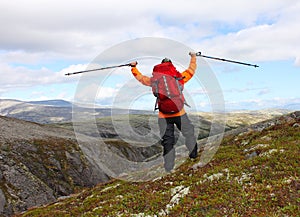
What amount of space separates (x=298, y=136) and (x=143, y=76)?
1236 centimetres

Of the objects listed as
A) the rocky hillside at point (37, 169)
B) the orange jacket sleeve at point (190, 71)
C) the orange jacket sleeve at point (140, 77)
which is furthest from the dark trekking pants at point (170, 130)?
the rocky hillside at point (37, 169)

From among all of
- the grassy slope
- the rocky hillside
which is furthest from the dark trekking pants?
the rocky hillside

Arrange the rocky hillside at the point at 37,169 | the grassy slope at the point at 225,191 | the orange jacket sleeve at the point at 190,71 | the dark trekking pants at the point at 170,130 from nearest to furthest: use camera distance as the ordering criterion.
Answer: the grassy slope at the point at 225,191 < the orange jacket sleeve at the point at 190,71 < the dark trekking pants at the point at 170,130 < the rocky hillside at the point at 37,169

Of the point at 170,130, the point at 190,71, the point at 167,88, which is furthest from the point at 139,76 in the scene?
the point at 170,130

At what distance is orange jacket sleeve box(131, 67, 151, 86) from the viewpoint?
17.2 m

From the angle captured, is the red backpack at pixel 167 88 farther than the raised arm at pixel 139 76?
No

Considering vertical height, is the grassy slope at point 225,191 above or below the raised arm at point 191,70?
below

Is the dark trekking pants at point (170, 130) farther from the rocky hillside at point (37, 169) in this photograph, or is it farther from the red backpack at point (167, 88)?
the rocky hillside at point (37, 169)

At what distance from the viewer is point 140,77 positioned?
17406 mm

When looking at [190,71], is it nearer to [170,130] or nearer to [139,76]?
[139,76]

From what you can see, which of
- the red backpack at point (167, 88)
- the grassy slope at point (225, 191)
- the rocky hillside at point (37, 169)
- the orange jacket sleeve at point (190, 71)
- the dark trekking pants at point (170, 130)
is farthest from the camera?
the rocky hillside at point (37, 169)

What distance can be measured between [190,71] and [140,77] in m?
3.02

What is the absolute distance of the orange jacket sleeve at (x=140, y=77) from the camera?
1719cm

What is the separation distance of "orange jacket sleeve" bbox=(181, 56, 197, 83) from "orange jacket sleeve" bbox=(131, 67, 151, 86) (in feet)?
6.85
